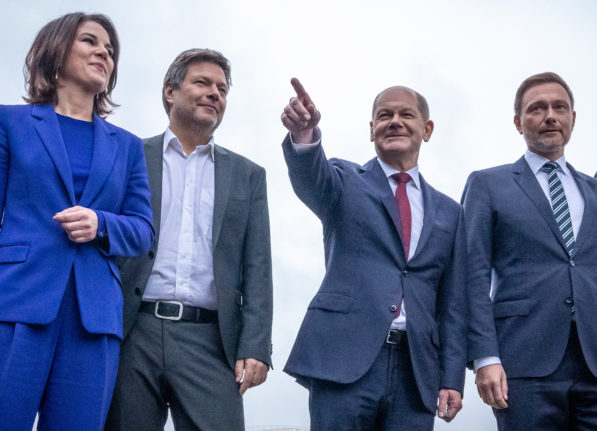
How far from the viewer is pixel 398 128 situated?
14.1 feet

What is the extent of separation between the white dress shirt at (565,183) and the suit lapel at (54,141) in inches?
106

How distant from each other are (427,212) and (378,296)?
0.63m

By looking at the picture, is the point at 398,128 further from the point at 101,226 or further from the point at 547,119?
the point at 101,226

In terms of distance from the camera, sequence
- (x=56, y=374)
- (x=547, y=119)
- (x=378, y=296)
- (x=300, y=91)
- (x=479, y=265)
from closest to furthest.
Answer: (x=56, y=374) → (x=300, y=91) → (x=378, y=296) → (x=479, y=265) → (x=547, y=119)

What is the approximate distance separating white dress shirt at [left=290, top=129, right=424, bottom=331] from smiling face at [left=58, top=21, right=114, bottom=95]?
0.97 m

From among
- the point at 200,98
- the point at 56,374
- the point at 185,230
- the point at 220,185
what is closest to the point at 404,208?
the point at 220,185

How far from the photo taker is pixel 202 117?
421 centimetres

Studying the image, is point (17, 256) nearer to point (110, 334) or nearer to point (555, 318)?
point (110, 334)

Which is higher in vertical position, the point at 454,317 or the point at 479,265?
the point at 479,265

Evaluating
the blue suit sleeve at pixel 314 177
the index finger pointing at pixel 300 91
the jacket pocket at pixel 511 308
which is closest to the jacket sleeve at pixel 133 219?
the blue suit sleeve at pixel 314 177

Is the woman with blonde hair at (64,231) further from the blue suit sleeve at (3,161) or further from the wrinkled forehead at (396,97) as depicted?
the wrinkled forehead at (396,97)

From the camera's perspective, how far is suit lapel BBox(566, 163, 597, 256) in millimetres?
4102

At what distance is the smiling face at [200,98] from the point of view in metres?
4.24

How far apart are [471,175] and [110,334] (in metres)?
2.48
